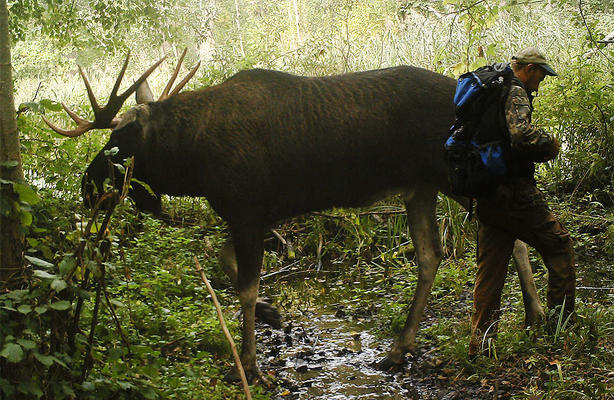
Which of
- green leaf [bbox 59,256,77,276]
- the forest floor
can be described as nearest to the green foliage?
the forest floor

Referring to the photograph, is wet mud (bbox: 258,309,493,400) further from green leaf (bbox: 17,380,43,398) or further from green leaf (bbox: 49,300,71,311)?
green leaf (bbox: 49,300,71,311)

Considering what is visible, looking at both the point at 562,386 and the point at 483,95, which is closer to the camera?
the point at 562,386

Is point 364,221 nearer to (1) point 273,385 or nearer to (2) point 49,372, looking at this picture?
(1) point 273,385

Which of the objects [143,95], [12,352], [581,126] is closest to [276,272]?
[143,95]

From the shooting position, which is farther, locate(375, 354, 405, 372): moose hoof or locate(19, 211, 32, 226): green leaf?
locate(375, 354, 405, 372): moose hoof

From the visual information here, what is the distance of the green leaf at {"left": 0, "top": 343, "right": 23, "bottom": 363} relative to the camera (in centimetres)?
267

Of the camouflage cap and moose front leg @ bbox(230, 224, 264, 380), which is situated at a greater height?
the camouflage cap

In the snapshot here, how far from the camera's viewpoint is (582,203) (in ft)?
26.6

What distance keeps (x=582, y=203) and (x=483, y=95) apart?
442cm

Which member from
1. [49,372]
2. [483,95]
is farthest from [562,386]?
[49,372]

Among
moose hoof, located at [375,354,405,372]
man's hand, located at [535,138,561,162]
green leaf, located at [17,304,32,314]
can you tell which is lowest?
moose hoof, located at [375,354,405,372]

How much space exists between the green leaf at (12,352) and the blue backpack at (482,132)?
2.97 meters

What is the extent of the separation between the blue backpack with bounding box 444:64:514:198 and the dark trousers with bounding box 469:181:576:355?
0.17 m

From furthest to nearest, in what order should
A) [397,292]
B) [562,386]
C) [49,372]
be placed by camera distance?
1. [397,292]
2. [562,386]
3. [49,372]
